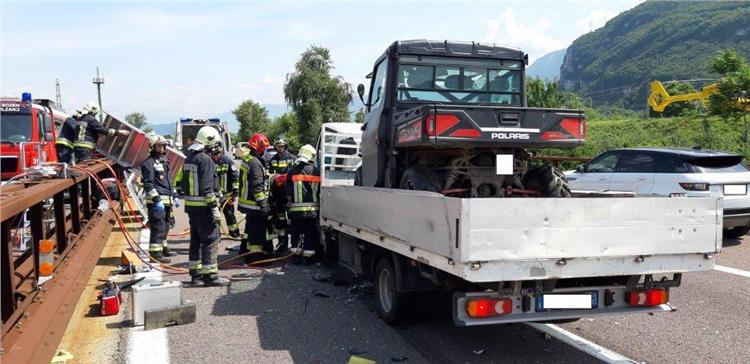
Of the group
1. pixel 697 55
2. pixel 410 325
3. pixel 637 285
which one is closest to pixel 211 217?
pixel 410 325

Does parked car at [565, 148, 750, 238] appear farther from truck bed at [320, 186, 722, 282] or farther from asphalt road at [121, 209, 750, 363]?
truck bed at [320, 186, 722, 282]

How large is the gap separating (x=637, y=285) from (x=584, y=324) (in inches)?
47.9

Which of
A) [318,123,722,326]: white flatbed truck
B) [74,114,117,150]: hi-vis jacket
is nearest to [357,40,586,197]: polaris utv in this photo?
[318,123,722,326]: white flatbed truck

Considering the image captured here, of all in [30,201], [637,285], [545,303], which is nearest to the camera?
[30,201]

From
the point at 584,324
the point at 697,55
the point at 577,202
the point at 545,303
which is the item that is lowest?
the point at 584,324

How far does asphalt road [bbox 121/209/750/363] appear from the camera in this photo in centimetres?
473

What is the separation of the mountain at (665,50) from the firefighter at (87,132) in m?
83.4

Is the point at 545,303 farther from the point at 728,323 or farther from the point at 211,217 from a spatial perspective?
the point at 211,217

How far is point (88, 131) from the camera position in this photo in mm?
9977

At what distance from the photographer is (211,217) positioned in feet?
23.2

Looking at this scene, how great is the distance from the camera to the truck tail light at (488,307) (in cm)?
411

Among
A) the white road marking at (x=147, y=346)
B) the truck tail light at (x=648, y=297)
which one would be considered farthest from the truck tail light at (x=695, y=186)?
the white road marking at (x=147, y=346)

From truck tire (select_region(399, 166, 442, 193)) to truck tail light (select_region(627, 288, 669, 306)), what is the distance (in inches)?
75.5

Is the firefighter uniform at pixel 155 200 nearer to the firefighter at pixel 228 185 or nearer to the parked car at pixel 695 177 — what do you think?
the firefighter at pixel 228 185
